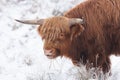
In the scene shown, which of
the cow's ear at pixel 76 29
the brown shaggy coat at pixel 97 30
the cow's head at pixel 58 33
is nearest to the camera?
the cow's head at pixel 58 33

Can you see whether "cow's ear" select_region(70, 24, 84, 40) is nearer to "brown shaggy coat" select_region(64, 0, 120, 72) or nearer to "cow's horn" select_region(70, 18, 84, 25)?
"cow's horn" select_region(70, 18, 84, 25)

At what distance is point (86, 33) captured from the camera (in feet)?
25.9

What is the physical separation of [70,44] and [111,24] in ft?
2.70

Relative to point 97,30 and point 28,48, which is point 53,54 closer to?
point 97,30

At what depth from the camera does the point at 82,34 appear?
25.8 ft

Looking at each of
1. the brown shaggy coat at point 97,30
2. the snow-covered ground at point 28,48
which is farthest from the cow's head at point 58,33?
the snow-covered ground at point 28,48

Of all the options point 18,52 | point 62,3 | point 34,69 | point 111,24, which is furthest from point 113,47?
point 62,3

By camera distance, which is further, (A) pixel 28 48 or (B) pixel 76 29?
(A) pixel 28 48

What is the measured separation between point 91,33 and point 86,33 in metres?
0.09

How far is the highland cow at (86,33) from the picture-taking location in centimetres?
755

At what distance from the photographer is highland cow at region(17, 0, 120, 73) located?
755cm

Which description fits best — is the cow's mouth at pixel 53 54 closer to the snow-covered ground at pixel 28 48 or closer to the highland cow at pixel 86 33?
the highland cow at pixel 86 33

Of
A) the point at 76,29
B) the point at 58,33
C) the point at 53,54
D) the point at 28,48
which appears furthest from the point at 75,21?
the point at 28,48

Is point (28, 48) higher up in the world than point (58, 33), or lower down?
lower down
